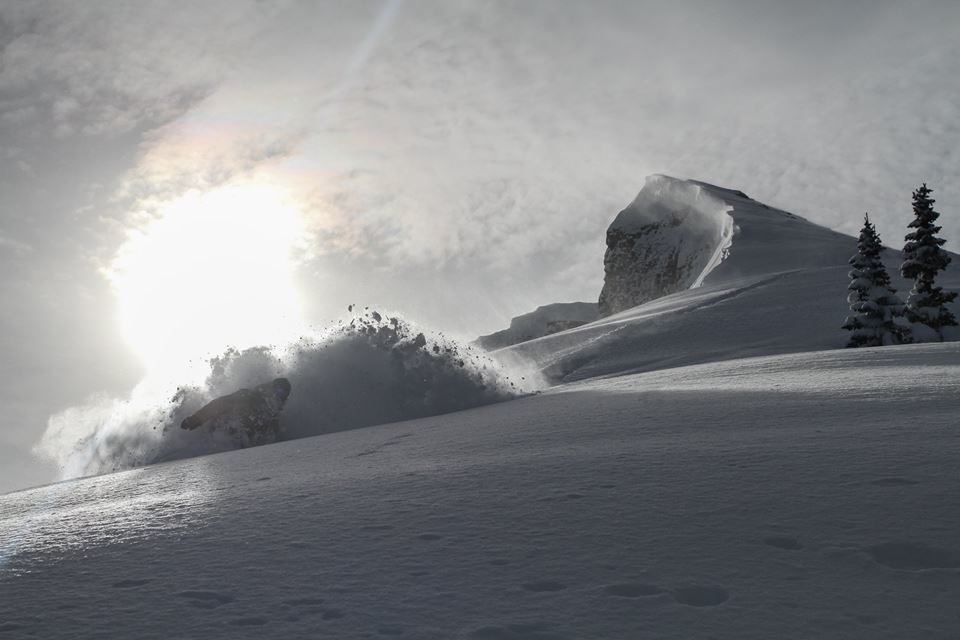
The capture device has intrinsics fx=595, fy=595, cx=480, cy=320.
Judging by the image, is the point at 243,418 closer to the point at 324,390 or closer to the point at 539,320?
the point at 324,390

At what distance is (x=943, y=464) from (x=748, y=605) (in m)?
2.17

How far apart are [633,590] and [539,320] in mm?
89919

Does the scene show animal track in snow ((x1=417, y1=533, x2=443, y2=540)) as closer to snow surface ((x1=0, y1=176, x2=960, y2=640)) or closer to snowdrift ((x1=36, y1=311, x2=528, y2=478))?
snow surface ((x1=0, y1=176, x2=960, y2=640))

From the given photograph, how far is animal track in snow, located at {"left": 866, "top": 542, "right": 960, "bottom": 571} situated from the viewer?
2223mm

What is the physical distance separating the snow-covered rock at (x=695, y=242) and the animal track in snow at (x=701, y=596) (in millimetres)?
31218

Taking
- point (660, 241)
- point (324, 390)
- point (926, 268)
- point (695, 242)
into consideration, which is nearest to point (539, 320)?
point (660, 241)

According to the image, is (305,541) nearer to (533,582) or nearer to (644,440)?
(533,582)

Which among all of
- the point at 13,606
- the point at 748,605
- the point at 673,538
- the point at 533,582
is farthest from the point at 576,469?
the point at 13,606

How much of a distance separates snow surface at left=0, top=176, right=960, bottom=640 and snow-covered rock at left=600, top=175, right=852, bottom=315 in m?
28.7

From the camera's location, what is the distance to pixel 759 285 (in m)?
24.2

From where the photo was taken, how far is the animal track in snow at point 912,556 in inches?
87.5

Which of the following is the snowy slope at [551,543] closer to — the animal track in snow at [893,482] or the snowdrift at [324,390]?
the animal track in snow at [893,482]

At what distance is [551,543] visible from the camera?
2.71 meters

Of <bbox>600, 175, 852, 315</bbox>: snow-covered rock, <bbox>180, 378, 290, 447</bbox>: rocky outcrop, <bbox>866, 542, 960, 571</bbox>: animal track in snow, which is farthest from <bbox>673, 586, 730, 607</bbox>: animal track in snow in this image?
<bbox>600, 175, 852, 315</bbox>: snow-covered rock
